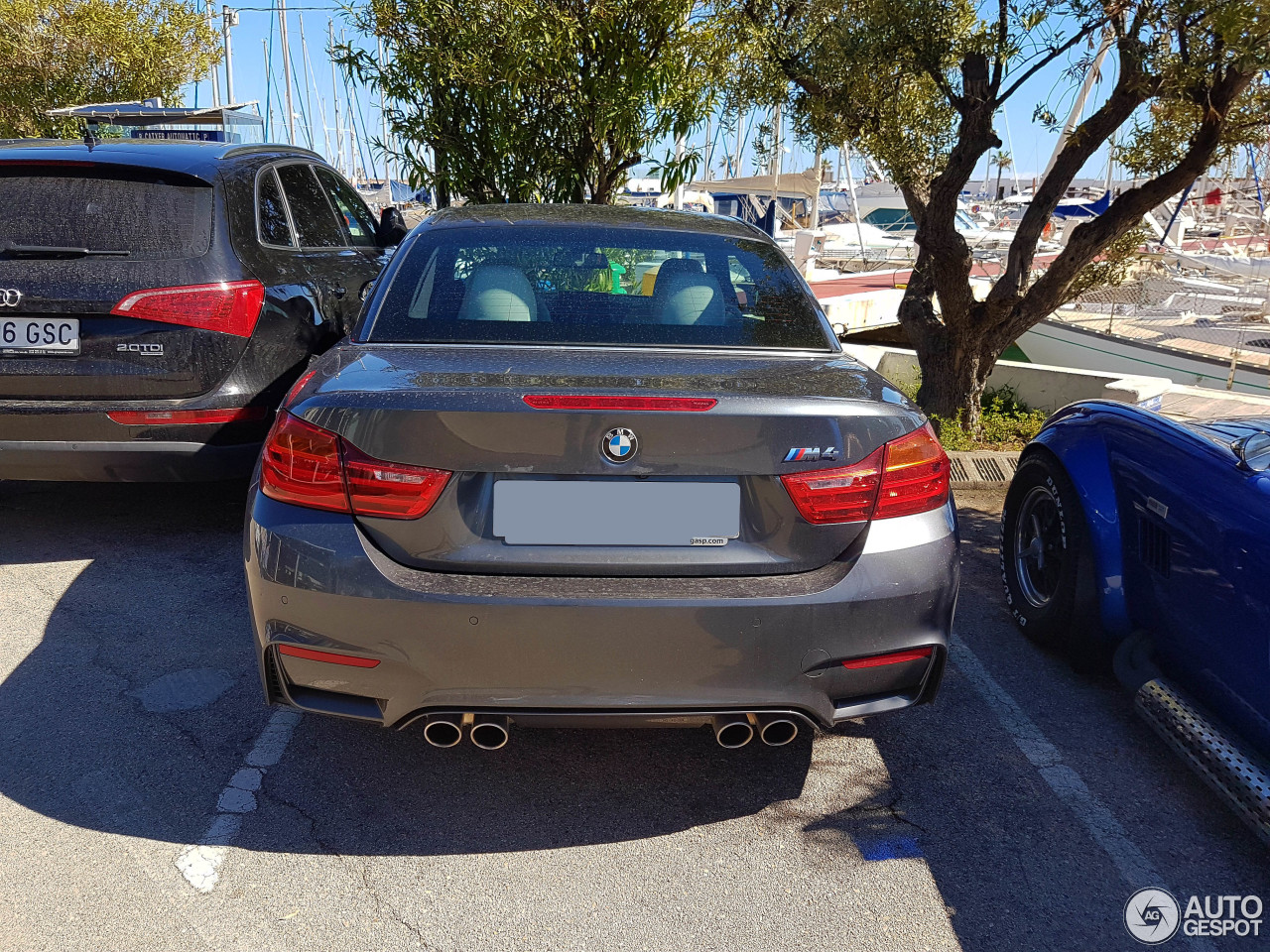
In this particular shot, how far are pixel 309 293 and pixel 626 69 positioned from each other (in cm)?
336

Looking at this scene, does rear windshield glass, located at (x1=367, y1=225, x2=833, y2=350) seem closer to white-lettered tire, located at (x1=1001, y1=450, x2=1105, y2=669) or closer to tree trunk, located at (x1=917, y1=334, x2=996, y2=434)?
white-lettered tire, located at (x1=1001, y1=450, x2=1105, y2=669)

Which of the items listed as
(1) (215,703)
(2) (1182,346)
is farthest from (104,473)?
(2) (1182,346)

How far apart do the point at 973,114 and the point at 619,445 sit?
527cm

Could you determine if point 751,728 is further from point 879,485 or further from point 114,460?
Result: point 114,460

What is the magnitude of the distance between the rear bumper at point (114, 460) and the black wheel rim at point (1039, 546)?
3.17 m

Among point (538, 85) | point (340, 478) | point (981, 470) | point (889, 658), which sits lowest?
point (981, 470)

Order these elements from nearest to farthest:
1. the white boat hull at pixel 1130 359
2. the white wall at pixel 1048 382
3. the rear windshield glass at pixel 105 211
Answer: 1. the rear windshield glass at pixel 105 211
2. the white wall at pixel 1048 382
3. the white boat hull at pixel 1130 359

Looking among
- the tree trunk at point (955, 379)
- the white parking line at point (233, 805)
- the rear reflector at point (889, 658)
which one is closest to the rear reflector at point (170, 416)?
the white parking line at point (233, 805)

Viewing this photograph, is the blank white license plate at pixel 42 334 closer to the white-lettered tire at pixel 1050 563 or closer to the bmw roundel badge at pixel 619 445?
the bmw roundel badge at pixel 619 445

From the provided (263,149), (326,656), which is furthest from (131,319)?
(326,656)

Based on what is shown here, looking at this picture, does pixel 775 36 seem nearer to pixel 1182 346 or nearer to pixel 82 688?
pixel 82 688

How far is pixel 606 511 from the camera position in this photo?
2459 millimetres

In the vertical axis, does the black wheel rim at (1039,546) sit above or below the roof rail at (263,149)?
below

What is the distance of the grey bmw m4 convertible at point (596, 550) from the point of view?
2.42 m
